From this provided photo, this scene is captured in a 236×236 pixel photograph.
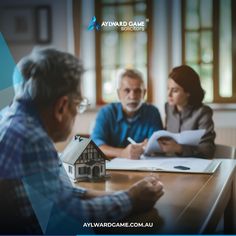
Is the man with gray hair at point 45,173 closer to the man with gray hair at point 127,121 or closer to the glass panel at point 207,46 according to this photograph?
the man with gray hair at point 127,121

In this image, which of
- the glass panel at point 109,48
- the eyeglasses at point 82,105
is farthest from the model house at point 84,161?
the glass panel at point 109,48

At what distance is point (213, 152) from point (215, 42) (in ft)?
1.32

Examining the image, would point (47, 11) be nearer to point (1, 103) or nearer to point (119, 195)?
point (1, 103)

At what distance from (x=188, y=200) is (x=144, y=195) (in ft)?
0.40

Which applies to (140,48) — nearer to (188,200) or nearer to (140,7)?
(140,7)

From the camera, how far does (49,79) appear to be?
122 centimetres

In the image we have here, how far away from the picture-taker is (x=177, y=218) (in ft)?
3.43

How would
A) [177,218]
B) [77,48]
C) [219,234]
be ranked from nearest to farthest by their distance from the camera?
[177,218], [219,234], [77,48]

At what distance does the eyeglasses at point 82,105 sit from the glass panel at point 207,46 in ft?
1.48

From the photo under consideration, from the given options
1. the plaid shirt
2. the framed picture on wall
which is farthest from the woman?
the framed picture on wall

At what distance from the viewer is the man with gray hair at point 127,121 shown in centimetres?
152

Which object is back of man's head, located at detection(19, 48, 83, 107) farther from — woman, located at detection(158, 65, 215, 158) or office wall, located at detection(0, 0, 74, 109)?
woman, located at detection(158, 65, 215, 158)

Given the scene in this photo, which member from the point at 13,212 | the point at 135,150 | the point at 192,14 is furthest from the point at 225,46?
the point at 13,212

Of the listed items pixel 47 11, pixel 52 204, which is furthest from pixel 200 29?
pixel 52 204
